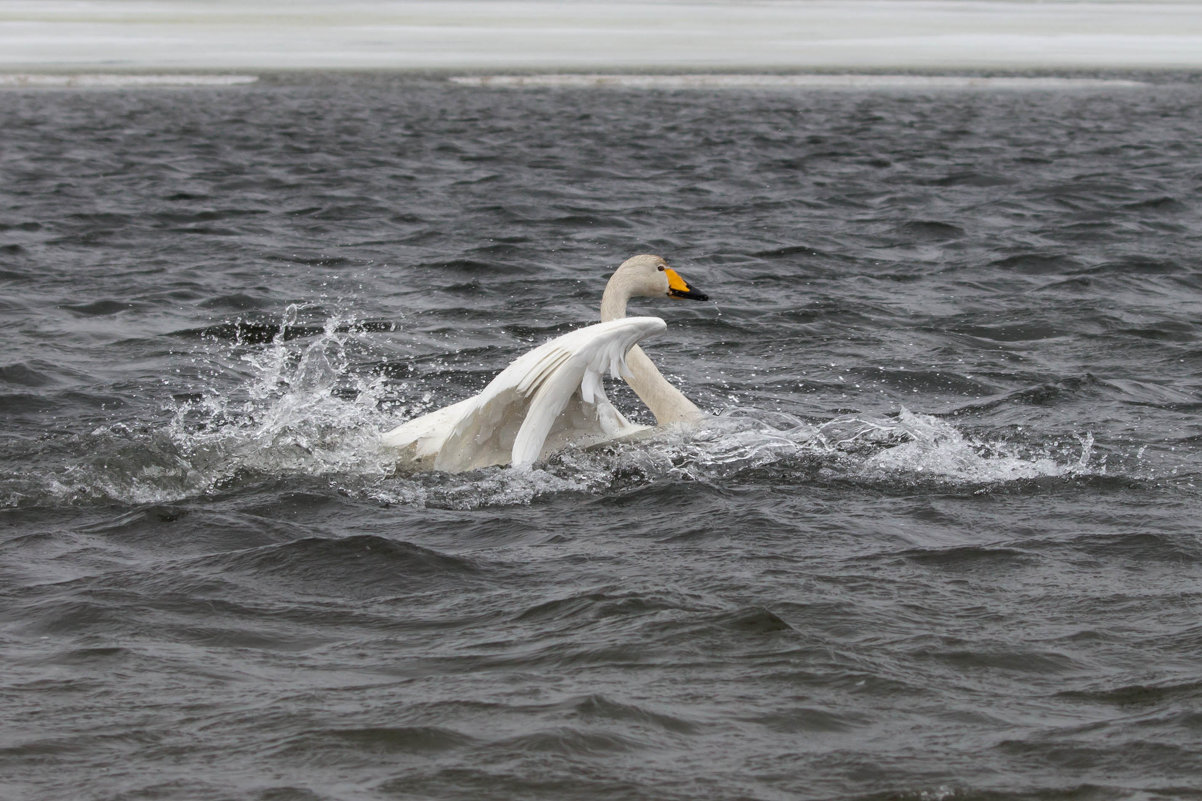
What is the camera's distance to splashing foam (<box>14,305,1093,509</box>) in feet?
23.0

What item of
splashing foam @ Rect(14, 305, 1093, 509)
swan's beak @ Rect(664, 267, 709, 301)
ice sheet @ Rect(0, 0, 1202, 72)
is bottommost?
splashing foam @ Rect(14, 305, 1093, 509)

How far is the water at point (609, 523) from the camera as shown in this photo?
4.36 meters

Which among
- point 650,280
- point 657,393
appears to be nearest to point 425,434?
point 657,393

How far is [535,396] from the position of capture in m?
7.04

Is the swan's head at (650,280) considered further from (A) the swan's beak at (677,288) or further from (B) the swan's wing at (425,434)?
(B) the swan's wing at (425,434)

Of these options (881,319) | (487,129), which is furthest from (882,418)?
(487,129)

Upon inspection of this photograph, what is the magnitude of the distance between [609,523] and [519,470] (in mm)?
696

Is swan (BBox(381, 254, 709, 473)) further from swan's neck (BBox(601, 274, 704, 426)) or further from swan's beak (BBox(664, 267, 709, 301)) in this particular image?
swan's beak (BBox(664, 267, 709, 301))

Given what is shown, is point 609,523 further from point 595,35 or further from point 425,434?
point 595,35

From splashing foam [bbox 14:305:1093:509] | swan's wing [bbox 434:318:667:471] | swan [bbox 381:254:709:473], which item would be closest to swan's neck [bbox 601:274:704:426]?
swan [bbox 381:254:709:473]

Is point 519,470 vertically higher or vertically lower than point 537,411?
Result: lower

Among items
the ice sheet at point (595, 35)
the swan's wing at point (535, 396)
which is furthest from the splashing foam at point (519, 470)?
the ice sheet at point (595, 35)

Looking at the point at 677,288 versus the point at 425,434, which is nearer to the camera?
the point at 425,434

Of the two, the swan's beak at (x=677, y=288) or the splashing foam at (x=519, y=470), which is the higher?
the swan's beak at (x=677, y=288)
